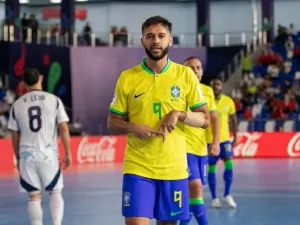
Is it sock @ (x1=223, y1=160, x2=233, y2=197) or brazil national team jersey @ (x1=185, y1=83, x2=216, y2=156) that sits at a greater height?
brazil national team jersey @ (x1=185, y1=83, x2=216, y2=156)

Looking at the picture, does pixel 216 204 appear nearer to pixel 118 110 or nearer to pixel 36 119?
pixel 36 119

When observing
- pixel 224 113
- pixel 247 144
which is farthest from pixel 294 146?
pixel 224 113

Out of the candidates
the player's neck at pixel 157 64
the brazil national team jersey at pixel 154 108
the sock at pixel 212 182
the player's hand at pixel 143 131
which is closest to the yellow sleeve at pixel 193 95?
the brazil national team jersey at pixel 154 108

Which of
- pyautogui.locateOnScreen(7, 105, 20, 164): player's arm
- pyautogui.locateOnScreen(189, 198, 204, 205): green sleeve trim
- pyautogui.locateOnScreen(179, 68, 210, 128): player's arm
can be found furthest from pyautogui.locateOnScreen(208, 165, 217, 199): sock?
pyautogui.locateOnScreen(179, 68, 210, 128): player's arm

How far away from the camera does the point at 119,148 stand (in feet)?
91.8

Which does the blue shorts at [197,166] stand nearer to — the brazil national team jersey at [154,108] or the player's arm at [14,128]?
the player's arm at [14,128]

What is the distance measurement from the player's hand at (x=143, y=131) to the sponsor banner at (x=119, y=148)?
18.1 m

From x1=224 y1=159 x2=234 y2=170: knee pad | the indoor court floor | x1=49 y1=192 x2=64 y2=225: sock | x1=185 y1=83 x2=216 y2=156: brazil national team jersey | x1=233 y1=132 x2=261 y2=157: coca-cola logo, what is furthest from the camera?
x1=233 y1=132 x2=261 y2=157: coca-cola logo

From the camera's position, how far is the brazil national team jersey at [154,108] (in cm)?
638

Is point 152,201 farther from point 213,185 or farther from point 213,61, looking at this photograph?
point 213,61

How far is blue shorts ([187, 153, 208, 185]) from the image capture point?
31.6 ft

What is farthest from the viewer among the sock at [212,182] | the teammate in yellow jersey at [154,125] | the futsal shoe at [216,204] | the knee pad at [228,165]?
the knee pad at [228,165]

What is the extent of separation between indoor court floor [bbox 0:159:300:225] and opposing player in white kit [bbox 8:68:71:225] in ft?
7.14

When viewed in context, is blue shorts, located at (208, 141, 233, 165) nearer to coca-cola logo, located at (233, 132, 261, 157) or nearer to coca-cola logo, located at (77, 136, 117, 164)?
coca-cola logo, located at (77, 136, 117, 164)
